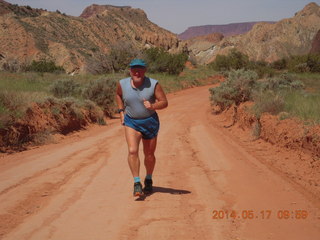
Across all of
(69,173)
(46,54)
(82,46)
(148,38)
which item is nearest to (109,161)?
(69,173)

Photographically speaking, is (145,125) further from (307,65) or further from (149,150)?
(307,65)

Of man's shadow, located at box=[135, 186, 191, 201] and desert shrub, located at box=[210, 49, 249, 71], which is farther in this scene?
desert shrub, located at box=[210, 49, 249, 71]

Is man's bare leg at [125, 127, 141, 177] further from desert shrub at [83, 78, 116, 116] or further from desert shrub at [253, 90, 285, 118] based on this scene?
desert shrub at [83, 78, 116, 116]

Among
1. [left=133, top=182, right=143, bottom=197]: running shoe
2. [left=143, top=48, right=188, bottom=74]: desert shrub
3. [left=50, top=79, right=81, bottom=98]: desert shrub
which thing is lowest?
[left=133, top=182, right=143, bottom=197]: running shoe

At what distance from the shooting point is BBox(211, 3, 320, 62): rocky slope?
87.0 m

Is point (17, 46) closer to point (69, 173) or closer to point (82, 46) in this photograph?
point (82, 46)

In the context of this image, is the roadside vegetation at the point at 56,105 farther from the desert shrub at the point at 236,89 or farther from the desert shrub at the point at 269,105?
the desert shrub at the point at 269,105

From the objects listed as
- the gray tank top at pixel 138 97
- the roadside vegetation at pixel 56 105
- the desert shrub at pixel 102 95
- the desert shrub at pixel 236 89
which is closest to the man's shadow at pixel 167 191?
the gray tank top at pixel 138 97

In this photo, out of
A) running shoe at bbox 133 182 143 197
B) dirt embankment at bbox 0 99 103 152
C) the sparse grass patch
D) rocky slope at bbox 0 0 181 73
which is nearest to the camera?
running shoe at bbox 133 182 143 197

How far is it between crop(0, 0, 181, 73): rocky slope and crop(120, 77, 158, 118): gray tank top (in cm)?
3249

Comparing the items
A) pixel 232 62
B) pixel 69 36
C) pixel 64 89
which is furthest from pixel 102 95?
pixel 69 36

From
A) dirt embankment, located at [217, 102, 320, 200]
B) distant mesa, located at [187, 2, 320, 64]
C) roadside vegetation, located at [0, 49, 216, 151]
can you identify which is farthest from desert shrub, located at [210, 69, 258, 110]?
distant mesa, located at [187, 2, 320, 64]

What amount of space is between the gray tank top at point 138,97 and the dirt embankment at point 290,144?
3.06 meters

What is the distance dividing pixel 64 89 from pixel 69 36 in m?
59.5
